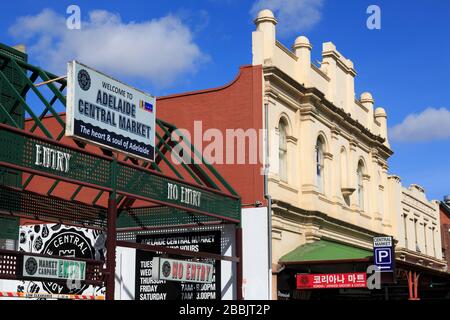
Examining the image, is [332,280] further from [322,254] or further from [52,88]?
[52,88]

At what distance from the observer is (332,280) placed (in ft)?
76.2

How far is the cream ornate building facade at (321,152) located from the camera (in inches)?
1016

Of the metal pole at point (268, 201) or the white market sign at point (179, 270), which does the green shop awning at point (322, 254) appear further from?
the white market sign at point (179, 270)

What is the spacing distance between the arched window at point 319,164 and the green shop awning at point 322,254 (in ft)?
12.6

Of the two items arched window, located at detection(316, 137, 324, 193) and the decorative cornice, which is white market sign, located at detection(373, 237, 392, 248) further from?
the decorative cornice

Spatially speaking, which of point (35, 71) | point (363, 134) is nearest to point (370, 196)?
point (363, 134)

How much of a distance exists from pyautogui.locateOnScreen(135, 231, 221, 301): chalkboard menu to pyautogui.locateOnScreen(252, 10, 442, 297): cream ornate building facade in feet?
6.81

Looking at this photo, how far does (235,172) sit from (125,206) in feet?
13.4

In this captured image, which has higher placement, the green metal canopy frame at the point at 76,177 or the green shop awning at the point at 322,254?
the green metal canopy frame at the point at 76,177

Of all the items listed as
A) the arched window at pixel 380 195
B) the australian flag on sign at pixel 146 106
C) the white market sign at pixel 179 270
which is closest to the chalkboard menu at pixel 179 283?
the white market sign at pixel 179 270

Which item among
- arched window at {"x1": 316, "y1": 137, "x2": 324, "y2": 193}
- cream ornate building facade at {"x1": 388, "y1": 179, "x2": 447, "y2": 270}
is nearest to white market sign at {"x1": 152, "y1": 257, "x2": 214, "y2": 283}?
arched window at {"x1": 316, "y1": 137, "x2": 324, "y2": 193}

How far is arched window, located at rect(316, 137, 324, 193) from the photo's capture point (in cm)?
2934

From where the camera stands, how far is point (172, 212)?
23.3m

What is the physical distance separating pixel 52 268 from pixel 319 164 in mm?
16715
